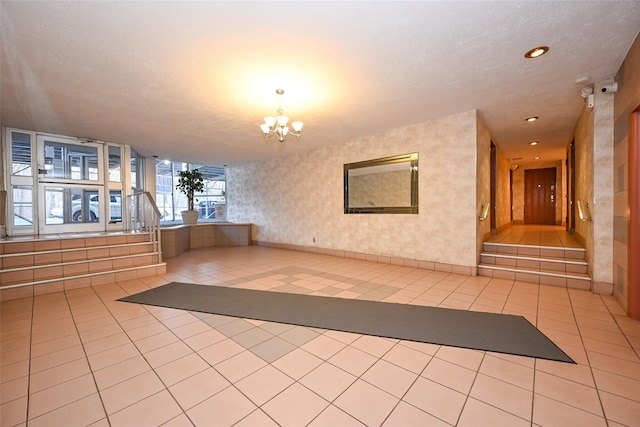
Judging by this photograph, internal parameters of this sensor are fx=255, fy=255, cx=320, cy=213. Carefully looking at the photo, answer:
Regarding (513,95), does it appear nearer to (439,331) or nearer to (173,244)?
(439,331)

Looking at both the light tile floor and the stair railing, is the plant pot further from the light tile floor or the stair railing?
the light tile floor

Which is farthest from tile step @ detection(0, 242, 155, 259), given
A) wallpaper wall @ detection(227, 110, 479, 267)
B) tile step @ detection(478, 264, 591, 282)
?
tile step @ detection(478, 264, 591, 282)

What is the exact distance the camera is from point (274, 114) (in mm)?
4441

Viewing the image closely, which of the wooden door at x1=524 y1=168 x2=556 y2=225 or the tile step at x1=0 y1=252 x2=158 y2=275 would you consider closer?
the tile step at x1=0 y1=252 x2=158 y2=275

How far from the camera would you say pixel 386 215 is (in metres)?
5.59

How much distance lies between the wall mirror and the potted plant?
501 cm

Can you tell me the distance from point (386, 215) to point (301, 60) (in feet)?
12.1

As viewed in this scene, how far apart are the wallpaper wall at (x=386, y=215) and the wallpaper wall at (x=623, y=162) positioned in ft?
5.23

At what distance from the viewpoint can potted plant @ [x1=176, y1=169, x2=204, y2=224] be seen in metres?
8.12

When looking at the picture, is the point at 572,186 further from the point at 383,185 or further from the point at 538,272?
the point at 383,185

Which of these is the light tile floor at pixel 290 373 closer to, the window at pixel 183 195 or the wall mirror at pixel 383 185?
the wall mirror at pixel 383 185

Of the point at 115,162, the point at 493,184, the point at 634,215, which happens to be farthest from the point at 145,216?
the point at 493,184

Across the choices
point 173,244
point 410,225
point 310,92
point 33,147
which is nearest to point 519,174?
point 410,225

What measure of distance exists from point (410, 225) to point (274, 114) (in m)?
3.37
